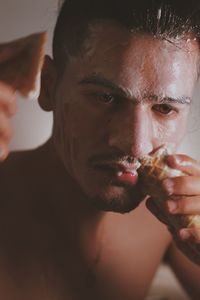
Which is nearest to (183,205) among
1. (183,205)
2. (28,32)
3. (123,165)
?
(183,205)

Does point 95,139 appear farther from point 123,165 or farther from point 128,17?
point 128,17

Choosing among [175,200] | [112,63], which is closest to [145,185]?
[175,200]

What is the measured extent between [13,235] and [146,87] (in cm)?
31

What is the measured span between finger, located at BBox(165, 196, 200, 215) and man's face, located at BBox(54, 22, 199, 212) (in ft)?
0.23

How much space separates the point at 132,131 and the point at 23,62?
18 cm

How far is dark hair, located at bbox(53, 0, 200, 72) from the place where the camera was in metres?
0.74

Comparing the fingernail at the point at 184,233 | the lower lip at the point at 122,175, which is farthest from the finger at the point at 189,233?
the lower lip at the point at 122,175

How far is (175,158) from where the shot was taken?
29.8 inches

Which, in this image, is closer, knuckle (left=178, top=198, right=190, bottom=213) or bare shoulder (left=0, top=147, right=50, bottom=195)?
knuckle (left=178, top=198, right=190, bottom=213)

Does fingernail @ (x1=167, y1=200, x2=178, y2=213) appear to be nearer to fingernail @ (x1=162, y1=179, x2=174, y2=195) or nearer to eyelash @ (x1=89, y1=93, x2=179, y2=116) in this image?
fingernail @ (x1=162, y1=179, x2=174, y2=195)

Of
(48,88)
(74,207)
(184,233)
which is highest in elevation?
→ (48,88)

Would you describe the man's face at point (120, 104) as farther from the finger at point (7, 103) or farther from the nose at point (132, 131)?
the finger at point (7, 103)

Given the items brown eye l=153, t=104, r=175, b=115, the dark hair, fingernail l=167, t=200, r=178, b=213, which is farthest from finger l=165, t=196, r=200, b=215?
the dark hair

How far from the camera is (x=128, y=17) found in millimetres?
739
